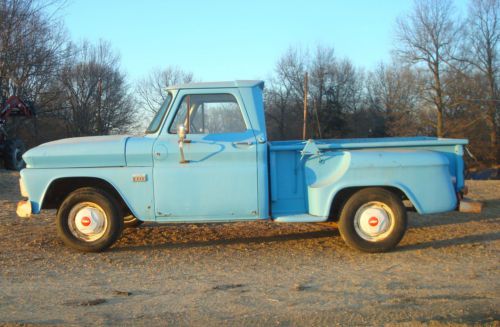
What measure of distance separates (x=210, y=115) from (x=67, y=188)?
6.85 feet

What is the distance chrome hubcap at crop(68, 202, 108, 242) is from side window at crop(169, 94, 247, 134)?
1.37 metres

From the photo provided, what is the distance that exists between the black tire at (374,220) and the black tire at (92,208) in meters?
2.79

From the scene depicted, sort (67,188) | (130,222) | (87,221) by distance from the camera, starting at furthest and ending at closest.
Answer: (130,222)
(67,188)
(87,221)

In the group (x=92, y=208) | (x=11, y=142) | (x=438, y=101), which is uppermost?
(x=438, y=101)

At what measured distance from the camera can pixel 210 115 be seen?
6789 mm

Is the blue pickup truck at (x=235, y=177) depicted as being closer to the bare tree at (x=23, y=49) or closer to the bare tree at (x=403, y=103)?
the bare tree at (x=23, y=49)

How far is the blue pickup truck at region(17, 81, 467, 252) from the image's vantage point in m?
6.43

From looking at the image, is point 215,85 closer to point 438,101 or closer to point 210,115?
point 210,115

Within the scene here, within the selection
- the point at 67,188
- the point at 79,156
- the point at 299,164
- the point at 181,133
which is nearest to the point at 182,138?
the point at 181,133

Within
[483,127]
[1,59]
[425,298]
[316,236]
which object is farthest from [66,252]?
[483,127]

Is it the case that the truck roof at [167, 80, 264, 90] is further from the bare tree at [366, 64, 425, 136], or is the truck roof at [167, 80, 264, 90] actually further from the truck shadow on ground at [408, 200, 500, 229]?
the bare tree at [366, 64, 425, 136]

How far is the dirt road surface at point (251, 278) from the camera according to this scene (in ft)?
14.3

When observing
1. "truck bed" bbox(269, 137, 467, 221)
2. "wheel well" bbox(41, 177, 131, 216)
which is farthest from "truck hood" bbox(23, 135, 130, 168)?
"truck bed" bbox(269, 137, 467, 221)

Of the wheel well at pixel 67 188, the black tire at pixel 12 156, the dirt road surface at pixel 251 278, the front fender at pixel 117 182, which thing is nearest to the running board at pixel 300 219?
the dirt road surface at pixel 251 278
